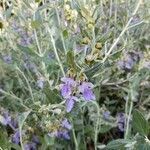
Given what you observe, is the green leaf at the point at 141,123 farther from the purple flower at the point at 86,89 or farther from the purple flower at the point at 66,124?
the purple flower at the point at 66,124

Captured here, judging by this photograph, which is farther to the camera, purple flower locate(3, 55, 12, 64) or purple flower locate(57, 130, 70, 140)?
purple flower locate(3, 55, 12, 64)

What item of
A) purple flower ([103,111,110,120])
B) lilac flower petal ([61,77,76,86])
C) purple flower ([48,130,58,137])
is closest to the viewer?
lilac flower petal ([61,77,76,86])

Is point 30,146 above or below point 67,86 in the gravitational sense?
below

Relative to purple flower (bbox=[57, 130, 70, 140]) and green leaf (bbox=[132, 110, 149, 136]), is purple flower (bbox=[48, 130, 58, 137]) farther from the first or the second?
green leaf (bbox=[132, 110, 149, 136])

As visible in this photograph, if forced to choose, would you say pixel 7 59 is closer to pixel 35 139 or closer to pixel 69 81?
pixel 35 139

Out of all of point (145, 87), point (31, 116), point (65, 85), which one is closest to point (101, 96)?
point (145, 87)

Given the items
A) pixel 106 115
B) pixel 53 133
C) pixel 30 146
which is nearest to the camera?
pixel 53 133

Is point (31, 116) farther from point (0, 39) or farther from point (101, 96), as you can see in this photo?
point (101, 96)

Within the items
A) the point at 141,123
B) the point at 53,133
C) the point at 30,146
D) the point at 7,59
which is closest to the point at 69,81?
the point at 141,123

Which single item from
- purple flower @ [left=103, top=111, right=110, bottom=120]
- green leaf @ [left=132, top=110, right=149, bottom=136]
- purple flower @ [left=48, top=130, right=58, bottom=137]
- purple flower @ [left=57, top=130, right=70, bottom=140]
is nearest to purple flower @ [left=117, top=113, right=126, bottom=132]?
purple flower @ [left=103, top=111, right=110, bottom=120]

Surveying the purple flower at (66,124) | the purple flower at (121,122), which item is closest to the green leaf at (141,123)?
the purple flower at (66,124)

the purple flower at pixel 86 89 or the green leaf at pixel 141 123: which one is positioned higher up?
the purple flower at pixel 86 89
